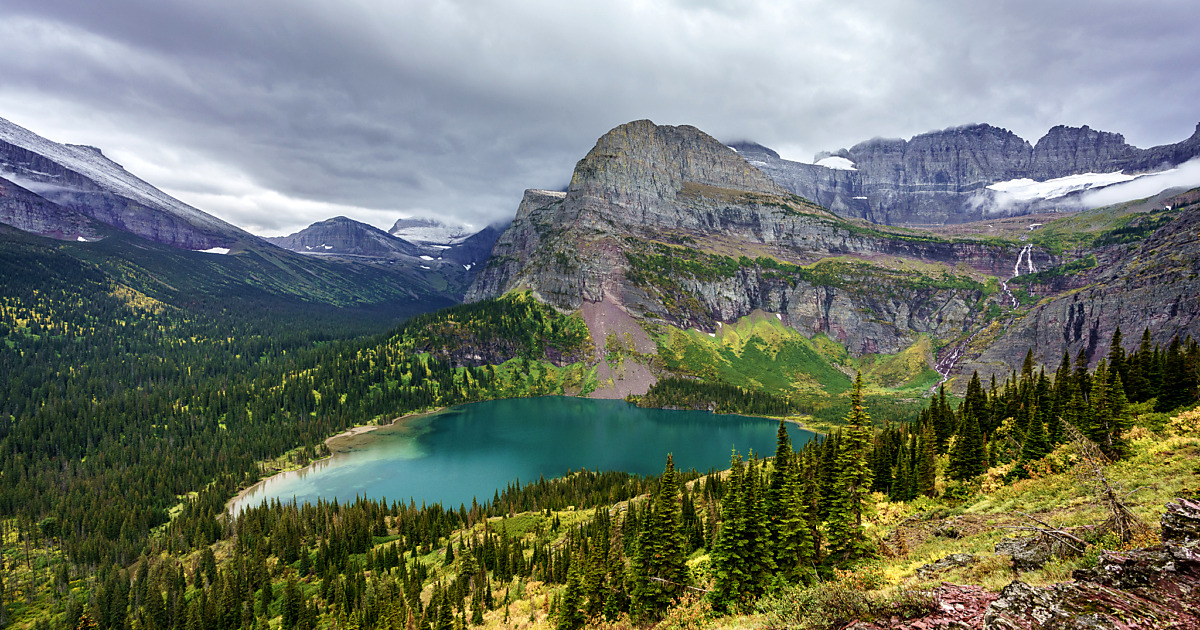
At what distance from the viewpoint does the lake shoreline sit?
11036 cm

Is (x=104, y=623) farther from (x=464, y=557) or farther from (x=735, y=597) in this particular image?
(x=735, y=597)

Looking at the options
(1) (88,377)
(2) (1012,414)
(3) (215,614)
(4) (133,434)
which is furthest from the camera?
(1) (88,377)

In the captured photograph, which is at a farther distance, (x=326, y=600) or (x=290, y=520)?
(x=290, y=520)

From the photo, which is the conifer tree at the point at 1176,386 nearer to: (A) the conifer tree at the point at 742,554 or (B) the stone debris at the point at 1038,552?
(A) the conifer tree at the point at 742,554

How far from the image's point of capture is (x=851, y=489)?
30.4 metres

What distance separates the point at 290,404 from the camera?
166 metres

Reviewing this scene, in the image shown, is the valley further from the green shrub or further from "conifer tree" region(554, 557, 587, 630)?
"conifer tree" region(554, 557, 587, 630)

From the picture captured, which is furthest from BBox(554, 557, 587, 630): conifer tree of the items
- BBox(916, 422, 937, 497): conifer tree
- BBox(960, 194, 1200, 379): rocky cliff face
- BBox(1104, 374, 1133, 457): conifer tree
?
BBox(960, 194, 1200, 379): rocky cliff face

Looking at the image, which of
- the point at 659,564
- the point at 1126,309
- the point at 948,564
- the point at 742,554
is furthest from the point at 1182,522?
the point at 1126,309

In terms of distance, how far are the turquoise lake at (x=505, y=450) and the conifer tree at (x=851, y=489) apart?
70.1 meters

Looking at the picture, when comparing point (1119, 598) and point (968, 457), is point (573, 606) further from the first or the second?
point (968, 457)

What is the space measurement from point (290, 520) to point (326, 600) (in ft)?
78.7

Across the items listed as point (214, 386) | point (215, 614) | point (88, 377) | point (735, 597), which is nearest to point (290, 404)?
point (214, 386)

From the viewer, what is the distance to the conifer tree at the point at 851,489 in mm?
29422
